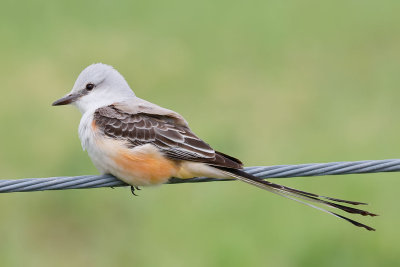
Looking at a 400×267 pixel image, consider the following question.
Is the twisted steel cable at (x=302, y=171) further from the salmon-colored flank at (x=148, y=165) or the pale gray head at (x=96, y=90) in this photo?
the pale gray head at (x=96, y=90)

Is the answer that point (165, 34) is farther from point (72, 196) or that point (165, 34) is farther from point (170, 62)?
point (72, 196)

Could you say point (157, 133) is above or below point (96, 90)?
below

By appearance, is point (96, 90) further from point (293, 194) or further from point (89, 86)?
point (293, 194)

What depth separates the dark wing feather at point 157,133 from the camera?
568 centimetres

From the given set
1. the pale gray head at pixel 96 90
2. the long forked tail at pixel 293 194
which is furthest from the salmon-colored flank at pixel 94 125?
the long forked tail at pixel 293 194

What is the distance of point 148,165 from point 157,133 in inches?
8.3

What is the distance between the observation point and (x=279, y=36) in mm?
12711

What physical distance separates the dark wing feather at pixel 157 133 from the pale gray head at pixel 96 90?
44cm

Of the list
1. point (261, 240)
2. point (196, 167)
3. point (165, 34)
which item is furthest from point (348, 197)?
point (165, 34)

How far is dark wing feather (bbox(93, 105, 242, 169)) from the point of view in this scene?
568cm

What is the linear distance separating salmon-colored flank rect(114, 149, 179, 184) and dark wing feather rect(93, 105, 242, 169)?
6 cm

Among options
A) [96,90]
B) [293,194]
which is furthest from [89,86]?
[293,194]

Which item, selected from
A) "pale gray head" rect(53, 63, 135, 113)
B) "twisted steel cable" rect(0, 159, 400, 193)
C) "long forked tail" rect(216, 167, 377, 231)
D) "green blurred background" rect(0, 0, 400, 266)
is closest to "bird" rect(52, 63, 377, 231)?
"long forked tail" rect(216, 167, 377, 231)

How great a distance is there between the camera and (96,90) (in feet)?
21.8
